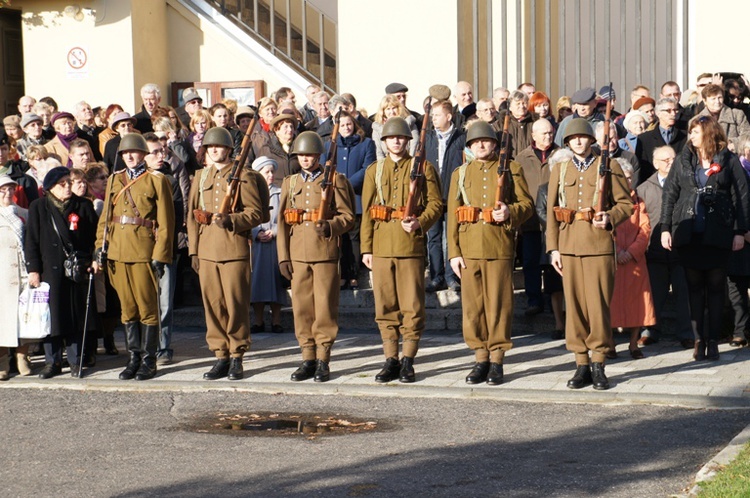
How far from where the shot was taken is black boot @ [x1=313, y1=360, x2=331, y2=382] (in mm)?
10234

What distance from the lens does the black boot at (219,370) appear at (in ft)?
34.4

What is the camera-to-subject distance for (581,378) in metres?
9.73

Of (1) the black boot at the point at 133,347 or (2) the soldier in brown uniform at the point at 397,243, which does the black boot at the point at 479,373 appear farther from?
(1) the black boot at the point at 133,347

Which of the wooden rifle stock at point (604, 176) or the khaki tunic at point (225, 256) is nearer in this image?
the wooden rifle stock at point (604, 176)

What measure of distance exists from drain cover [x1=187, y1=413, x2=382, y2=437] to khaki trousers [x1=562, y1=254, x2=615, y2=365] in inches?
73.0

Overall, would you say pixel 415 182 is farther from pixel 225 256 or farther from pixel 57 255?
pixel 57 255

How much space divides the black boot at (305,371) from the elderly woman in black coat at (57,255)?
1.75m

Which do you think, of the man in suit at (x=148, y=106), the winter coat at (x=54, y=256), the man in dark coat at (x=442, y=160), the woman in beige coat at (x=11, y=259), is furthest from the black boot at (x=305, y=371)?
the man in suit at (x=148, y=106)

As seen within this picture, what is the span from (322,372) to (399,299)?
775mm

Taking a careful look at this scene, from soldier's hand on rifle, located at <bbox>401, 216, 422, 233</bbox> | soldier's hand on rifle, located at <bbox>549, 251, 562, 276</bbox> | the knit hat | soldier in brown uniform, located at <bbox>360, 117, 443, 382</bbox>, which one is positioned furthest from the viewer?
the knit hat

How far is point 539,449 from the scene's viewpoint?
311 inches

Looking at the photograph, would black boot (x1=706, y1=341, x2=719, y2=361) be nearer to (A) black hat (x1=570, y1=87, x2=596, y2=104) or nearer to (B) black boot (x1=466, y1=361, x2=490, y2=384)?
(B) black boot (x1=466, y1=361, x2=490, y2=384)

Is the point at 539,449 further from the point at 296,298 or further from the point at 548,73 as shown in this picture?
the point at 548,73

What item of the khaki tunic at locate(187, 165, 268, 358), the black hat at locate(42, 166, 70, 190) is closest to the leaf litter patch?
the khaki tunic at locate(187, 165, 268, 358)
